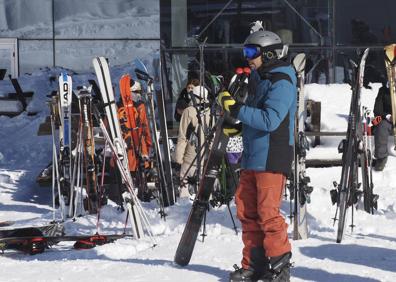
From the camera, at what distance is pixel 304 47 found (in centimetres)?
1711

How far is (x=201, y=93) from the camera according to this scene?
36.7 feet

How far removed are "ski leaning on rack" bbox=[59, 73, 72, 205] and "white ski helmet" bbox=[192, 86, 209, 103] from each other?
1385 mm

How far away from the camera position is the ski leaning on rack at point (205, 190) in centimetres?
707

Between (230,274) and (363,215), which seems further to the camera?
(363,215)

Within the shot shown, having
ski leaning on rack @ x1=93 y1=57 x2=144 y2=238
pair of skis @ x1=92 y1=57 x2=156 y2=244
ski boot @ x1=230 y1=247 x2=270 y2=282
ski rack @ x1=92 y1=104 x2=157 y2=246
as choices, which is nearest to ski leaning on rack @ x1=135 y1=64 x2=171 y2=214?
ski leaning on rack @ x1=93 y1=57 x2=144 y2=238

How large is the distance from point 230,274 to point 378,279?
39.0 inches

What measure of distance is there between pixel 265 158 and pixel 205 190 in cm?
108

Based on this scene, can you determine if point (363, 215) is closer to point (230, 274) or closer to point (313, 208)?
Answer: point (313, 208)

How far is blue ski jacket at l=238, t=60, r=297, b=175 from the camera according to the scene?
6156mm

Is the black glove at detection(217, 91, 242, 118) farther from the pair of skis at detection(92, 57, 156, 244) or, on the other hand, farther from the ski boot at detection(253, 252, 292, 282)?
the pair of skis at detection(92, 57, 156, 244)

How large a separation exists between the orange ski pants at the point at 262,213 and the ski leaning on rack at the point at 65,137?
4748 millimetres

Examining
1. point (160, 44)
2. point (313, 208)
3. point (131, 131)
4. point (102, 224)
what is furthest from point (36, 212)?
point (160, 44)

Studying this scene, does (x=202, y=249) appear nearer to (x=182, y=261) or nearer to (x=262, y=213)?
(x=182, y=261)

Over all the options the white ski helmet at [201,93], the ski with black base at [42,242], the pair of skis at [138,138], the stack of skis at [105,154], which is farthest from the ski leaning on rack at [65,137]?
the ski with black base at [42,242]
